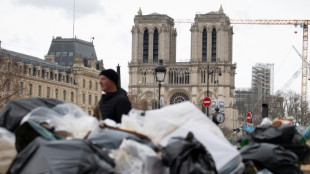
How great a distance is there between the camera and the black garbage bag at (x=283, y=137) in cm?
666

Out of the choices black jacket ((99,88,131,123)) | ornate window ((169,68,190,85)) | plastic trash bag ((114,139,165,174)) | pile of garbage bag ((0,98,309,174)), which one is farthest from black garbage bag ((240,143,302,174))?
ornate window ((169,68,190,85))

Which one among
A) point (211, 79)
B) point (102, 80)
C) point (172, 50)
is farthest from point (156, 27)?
point (102, 80)

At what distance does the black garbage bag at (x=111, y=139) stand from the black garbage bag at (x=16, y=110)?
2.92 feet

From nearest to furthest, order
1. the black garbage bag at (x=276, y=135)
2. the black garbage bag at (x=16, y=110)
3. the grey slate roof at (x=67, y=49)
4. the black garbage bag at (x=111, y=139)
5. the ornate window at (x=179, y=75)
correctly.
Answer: the black garbage bag at (x=111, y=139)
the black garbage bag at (x=16, y=110)
the black garbage bag at (x=276, y=135)
the grey slate roof at (x=67, y=49)
the ornate window at (x=179, y=75)

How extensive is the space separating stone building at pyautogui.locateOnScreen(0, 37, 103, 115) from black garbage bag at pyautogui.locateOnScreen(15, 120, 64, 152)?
6785 centimetres

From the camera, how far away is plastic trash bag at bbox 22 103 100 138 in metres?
5.61

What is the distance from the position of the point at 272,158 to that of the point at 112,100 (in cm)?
211

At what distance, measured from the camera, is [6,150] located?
5.62 meters

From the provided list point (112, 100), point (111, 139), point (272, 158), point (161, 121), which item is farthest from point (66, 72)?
point (111, 139)

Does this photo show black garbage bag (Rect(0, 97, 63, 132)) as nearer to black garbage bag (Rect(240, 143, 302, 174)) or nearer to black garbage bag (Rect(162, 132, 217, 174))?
black garbage bag (Rect(162, 132, 217, 174))

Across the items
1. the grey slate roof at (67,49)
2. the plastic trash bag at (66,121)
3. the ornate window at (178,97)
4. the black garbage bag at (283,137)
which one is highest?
A: the grey slate roof at (67,49)

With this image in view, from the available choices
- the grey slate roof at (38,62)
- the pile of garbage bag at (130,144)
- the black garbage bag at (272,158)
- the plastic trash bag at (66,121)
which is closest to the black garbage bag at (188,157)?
the pile of garbage bag at (130,144)

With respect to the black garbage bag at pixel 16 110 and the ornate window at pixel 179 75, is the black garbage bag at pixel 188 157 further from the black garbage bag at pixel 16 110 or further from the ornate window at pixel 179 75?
the ornate window at pixel 179 75

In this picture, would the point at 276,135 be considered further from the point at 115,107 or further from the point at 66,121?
the point at 66,121
